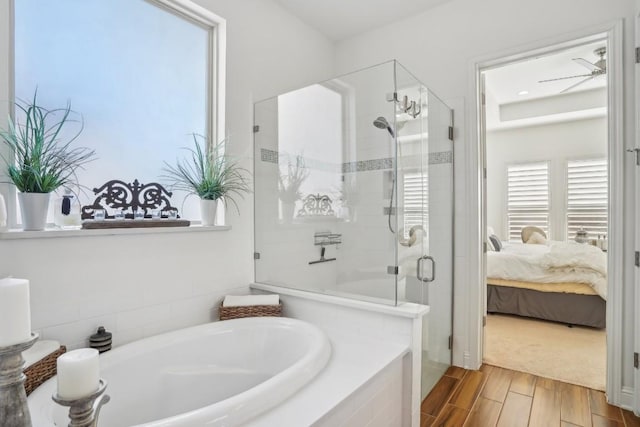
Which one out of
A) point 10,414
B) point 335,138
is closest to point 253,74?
point 335,138

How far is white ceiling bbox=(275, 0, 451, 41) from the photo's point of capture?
2846mm

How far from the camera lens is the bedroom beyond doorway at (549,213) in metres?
3.19

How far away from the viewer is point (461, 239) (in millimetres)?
2773

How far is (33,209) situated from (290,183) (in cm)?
150

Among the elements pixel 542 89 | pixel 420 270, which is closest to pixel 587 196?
pixel 542 89

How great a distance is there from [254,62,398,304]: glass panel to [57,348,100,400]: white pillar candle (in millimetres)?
1746

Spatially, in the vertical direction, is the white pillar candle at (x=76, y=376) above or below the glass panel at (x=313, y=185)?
below

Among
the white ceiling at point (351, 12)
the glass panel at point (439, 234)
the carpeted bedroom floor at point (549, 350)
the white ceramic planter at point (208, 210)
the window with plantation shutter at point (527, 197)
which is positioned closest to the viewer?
the white ceramic planter at point (208, 210)

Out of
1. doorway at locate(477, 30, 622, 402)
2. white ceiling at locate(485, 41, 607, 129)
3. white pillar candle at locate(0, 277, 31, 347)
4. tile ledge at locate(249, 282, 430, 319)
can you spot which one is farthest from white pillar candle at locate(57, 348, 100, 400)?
white ceiling at locate(485, 41, 607, 129)

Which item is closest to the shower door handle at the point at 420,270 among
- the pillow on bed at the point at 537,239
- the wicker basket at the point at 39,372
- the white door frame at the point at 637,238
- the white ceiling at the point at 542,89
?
the white door frame at the point at 637,238

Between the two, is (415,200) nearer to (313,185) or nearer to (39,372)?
(313,185)

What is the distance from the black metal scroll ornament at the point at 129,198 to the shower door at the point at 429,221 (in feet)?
4.72

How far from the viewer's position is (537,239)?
241 inches

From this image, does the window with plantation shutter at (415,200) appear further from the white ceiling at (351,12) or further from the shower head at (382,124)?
the white ceiling at (351,12)
